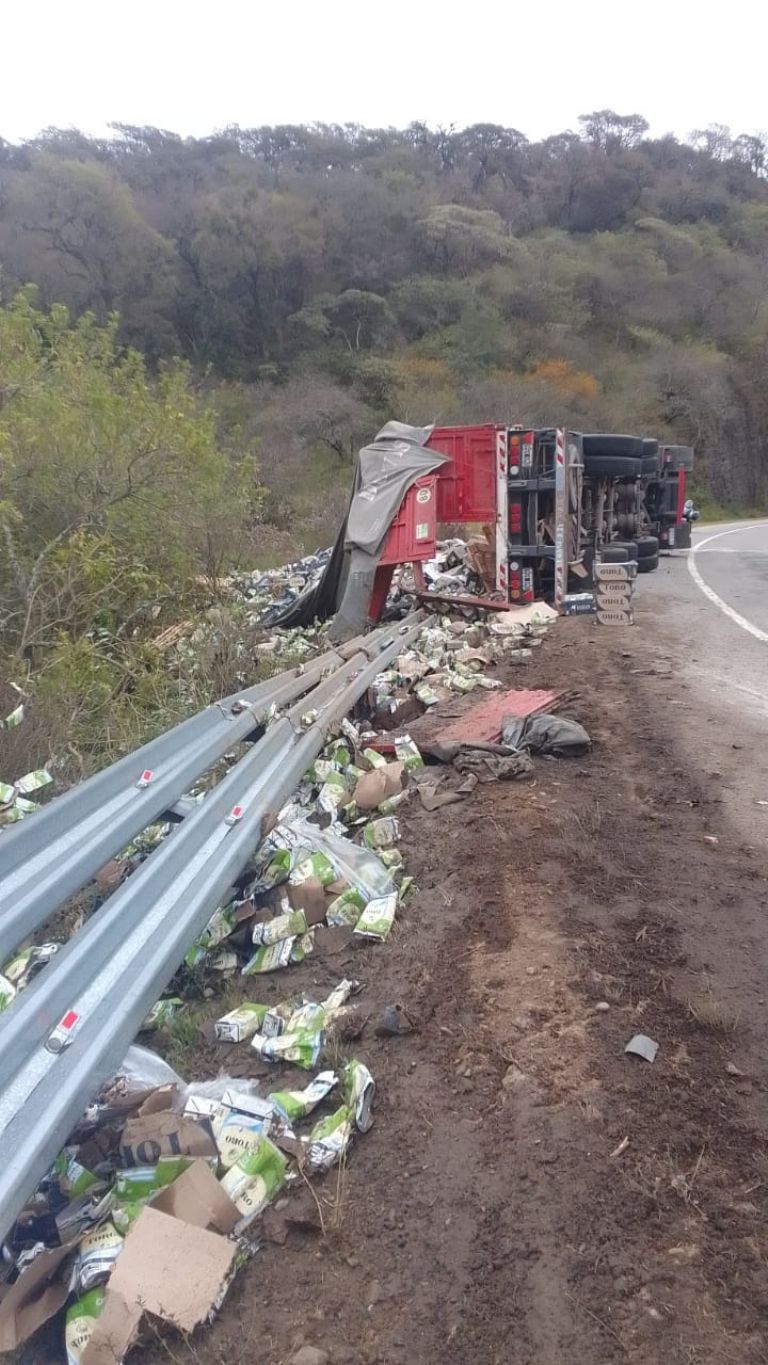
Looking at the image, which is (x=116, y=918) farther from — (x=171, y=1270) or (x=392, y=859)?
(x=392, y=859)

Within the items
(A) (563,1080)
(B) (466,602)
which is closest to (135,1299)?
(A) (563,1080)

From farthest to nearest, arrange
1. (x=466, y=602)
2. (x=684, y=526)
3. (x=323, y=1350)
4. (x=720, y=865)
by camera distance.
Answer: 1. (x=684, y=526)
2. (x=466, y=602)
3. (x=720, y=865)
4. (x=323, y=1350)

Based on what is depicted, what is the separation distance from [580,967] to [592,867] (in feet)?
2.75

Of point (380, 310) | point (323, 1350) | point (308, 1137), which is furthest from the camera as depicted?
point (380, 310)

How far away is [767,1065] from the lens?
9.39ft

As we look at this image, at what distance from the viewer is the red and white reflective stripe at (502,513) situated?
10.7 meters

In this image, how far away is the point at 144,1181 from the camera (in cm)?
262

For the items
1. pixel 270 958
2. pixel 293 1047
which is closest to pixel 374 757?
pixel 270 958

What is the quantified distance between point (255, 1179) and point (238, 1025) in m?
0.78

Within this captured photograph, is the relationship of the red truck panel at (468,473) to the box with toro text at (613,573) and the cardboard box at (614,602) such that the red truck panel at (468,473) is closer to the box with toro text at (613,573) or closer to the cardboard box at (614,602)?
the box with toro text at (613,573)

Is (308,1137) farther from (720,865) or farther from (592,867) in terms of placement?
(720,865)

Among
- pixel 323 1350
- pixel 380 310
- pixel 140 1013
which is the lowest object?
pixel 323 1350

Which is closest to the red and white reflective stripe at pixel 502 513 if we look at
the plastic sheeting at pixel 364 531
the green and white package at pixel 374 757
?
the plastic sheeting at pixel 364 531

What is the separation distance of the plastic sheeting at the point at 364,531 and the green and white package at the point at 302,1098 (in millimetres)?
6623
